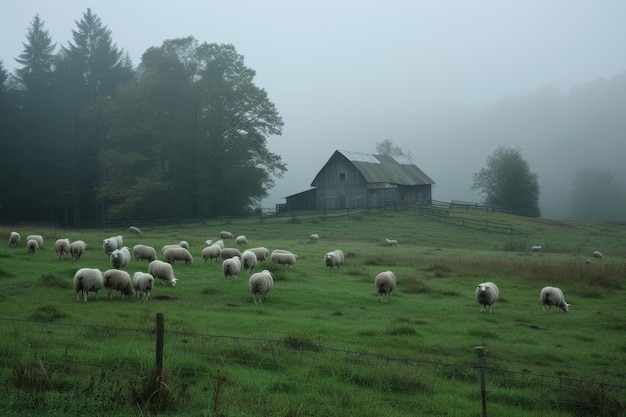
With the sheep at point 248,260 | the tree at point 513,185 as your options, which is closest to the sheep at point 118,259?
the sheep at point 248,260

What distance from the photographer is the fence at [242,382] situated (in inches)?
314

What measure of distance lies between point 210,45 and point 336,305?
51.4 metres

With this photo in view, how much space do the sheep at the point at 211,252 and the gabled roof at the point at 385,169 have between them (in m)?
42.7

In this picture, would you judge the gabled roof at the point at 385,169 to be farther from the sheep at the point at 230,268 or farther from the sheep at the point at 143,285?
the sheep at the point at 143,285

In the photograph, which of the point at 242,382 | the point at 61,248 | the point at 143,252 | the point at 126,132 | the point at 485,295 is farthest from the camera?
the point at 126,132

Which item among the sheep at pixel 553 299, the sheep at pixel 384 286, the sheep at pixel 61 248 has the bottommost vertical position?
the sheep at pixel 553 299

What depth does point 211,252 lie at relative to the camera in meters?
27.1

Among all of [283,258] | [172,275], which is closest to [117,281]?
[172,275]

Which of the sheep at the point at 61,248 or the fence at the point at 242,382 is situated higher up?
the sheep at the point at 61,248

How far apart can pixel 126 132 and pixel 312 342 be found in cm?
5011

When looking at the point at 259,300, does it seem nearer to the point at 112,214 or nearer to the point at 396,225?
the point at 396,225

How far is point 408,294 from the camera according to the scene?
21.2 meters

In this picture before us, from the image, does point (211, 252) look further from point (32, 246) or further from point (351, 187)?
point (351, 187)

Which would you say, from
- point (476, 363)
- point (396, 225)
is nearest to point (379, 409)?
point (476, 363)
